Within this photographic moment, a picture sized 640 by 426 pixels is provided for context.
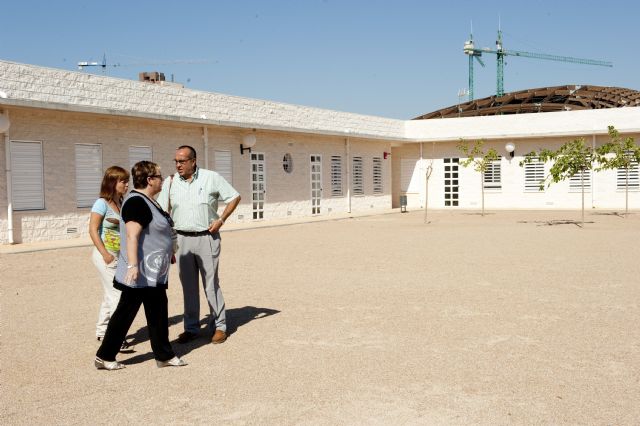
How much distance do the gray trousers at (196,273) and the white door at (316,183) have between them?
681 inches

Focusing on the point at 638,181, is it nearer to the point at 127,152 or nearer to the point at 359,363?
the point at 127,152

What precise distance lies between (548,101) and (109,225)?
3332 cm

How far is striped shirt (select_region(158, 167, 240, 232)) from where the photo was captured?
5.46 meters

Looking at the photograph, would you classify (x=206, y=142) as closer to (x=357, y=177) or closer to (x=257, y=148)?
(x=257, y=148)

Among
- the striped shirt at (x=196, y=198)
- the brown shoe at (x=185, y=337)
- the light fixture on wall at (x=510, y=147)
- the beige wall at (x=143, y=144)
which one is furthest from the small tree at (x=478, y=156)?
the brown shoe at (x=185, y=337)

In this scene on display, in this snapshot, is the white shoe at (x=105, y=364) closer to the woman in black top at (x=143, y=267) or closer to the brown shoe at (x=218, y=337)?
the woman in black top at (x=143, y=267)

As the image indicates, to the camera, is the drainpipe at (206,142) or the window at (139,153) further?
the drainpipe at (206,142)

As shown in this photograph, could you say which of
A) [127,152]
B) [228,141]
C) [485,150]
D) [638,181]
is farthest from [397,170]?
[127,152]

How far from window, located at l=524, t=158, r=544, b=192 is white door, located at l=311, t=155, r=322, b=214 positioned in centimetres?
864

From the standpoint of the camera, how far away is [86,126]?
1500 centimetres

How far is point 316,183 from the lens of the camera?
2311cm

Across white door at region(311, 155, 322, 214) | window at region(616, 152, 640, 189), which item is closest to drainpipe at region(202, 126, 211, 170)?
white door at region(311, 155, 322, 214)

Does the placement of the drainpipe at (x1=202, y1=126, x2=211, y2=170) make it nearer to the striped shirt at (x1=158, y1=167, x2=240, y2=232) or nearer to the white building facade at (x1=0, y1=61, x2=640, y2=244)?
the white building facade at (x1=0, y1=61, x2=640, y2=244)

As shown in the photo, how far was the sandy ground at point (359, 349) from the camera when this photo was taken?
12.7ft
